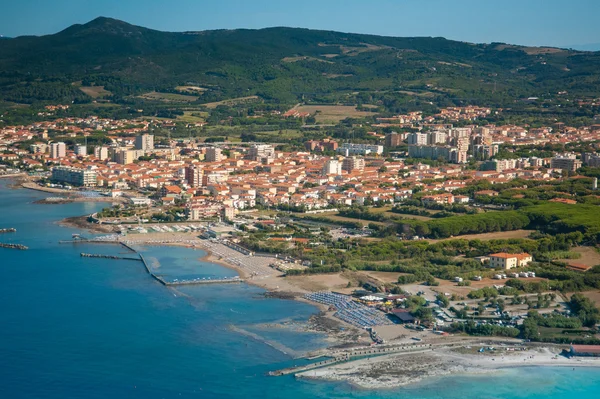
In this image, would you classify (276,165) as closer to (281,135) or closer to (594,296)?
(281,135)

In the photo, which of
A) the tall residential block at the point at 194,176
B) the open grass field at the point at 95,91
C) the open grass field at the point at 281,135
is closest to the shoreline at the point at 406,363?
the tall residential block at the point at 194,176

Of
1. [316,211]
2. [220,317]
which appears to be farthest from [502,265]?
[316,211]

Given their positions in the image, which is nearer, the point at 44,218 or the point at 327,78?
the point at 44,218

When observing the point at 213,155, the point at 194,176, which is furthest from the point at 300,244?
the point at 213,155

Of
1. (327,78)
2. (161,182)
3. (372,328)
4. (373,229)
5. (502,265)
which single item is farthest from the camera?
(327,78)

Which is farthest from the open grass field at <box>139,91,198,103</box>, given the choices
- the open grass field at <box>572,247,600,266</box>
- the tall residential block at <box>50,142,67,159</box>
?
the open grass field at <box>572,247,600,266</box>

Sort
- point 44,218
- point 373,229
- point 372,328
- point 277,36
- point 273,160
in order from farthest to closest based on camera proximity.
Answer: point 277,36 → point 273,160 → point 44,218 → point 373,229 → point 372,328

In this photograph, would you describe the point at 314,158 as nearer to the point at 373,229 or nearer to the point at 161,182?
the point at 161,182
